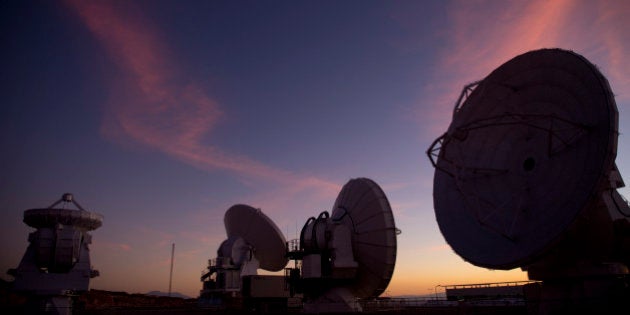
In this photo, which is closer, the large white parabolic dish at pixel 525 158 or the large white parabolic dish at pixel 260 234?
the large white parabolic dish at pixel 525 158

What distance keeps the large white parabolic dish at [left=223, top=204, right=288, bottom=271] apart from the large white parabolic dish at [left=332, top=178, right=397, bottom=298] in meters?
11.6

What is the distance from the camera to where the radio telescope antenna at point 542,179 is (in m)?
20.7

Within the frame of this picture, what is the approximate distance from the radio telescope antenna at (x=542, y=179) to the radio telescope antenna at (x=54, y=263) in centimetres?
2790

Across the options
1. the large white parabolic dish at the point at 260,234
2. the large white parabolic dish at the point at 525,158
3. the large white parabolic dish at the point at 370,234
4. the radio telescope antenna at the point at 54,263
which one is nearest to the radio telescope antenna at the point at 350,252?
the large white parabolic dish at the point at 370,234

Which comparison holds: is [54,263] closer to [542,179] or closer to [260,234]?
[260,234]

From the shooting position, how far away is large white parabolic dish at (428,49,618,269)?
67.3 feet

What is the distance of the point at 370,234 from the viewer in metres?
37.6

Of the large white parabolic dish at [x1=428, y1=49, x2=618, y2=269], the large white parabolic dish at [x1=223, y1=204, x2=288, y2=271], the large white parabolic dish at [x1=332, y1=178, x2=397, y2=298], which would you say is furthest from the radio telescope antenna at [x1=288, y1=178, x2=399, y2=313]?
the large white parabolic dish at [x1=223, y1=204, x2=288, y2=271]

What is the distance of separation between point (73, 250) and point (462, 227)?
95.6 feet

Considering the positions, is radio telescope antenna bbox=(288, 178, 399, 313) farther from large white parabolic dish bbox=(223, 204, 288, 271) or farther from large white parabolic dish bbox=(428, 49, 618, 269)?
large white parabolic dish bbox=(223, 204, 288, 271)

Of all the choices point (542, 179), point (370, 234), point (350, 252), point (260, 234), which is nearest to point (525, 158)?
point (542, 179)

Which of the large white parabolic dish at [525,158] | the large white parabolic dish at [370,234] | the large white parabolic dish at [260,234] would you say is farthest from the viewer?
the large white parabolic dish at [260,234]

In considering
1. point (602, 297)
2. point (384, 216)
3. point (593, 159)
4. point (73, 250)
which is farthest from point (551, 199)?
point (73, 250)

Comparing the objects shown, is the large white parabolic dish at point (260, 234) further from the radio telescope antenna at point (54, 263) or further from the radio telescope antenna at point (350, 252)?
the radio telescope antenna at point (54, 263)
